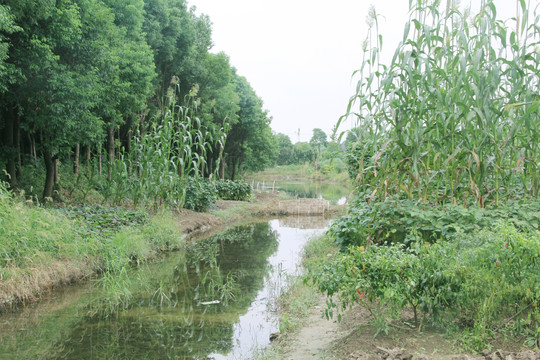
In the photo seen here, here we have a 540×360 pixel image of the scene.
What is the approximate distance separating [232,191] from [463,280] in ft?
58.9

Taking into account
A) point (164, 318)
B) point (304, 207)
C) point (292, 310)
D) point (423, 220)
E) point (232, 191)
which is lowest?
point (164, 318)

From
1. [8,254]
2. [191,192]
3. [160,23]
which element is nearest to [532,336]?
[8,254]

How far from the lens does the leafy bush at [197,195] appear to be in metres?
14.2

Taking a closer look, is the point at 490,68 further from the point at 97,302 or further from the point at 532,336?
the point at 97,302

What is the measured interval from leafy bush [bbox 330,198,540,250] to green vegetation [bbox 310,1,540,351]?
0.01 m

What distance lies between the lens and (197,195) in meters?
14.3

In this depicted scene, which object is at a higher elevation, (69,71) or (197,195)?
(69,71)

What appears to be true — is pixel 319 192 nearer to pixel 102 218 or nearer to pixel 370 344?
pixel 102 218

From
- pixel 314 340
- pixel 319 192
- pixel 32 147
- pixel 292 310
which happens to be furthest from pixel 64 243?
pixel 319 192

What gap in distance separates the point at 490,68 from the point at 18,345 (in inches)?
237

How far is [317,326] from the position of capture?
15.6 ft

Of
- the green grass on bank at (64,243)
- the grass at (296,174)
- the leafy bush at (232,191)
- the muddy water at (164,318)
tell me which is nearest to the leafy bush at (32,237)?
the green grass on bank at (64,243)

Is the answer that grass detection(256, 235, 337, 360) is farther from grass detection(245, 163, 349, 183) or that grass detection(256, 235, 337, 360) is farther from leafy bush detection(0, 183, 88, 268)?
grass detection(245, 163, 349, 183)

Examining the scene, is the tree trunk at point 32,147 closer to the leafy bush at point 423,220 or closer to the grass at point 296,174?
the leafy bush at point 423,220
